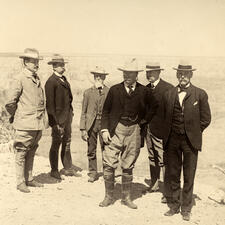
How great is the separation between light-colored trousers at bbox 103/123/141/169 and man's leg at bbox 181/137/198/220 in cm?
72

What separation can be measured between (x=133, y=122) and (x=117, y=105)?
1.15ft

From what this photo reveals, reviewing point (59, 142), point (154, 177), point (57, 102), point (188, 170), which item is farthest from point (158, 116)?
point (59, 142)

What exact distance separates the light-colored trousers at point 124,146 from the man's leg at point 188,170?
2.36 ft

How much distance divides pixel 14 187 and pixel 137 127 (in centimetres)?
239

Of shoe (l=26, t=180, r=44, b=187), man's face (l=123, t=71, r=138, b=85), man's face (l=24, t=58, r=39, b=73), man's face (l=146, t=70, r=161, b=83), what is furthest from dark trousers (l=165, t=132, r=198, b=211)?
man's face (l=24, t=58, r=39, b=73)

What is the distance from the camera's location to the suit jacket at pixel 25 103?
614 centimetres

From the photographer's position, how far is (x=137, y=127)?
5867 millimetres

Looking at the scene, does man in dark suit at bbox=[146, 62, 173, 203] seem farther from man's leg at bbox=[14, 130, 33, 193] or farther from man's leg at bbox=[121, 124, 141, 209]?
man's leg at bbox=[14, 130, 33, 193]

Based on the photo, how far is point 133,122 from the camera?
5.82 metres

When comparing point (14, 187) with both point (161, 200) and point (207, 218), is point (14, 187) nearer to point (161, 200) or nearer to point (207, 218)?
point (161, 200)

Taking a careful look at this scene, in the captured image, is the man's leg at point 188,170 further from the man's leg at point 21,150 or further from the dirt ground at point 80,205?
the man's leg at point 21,150

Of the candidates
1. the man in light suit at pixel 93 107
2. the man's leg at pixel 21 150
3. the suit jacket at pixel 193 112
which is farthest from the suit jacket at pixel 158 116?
the man's leg at pixel 21 150

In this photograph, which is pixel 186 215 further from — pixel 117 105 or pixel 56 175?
pixel 56 175

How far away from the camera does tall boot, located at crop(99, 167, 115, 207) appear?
5.90 m
